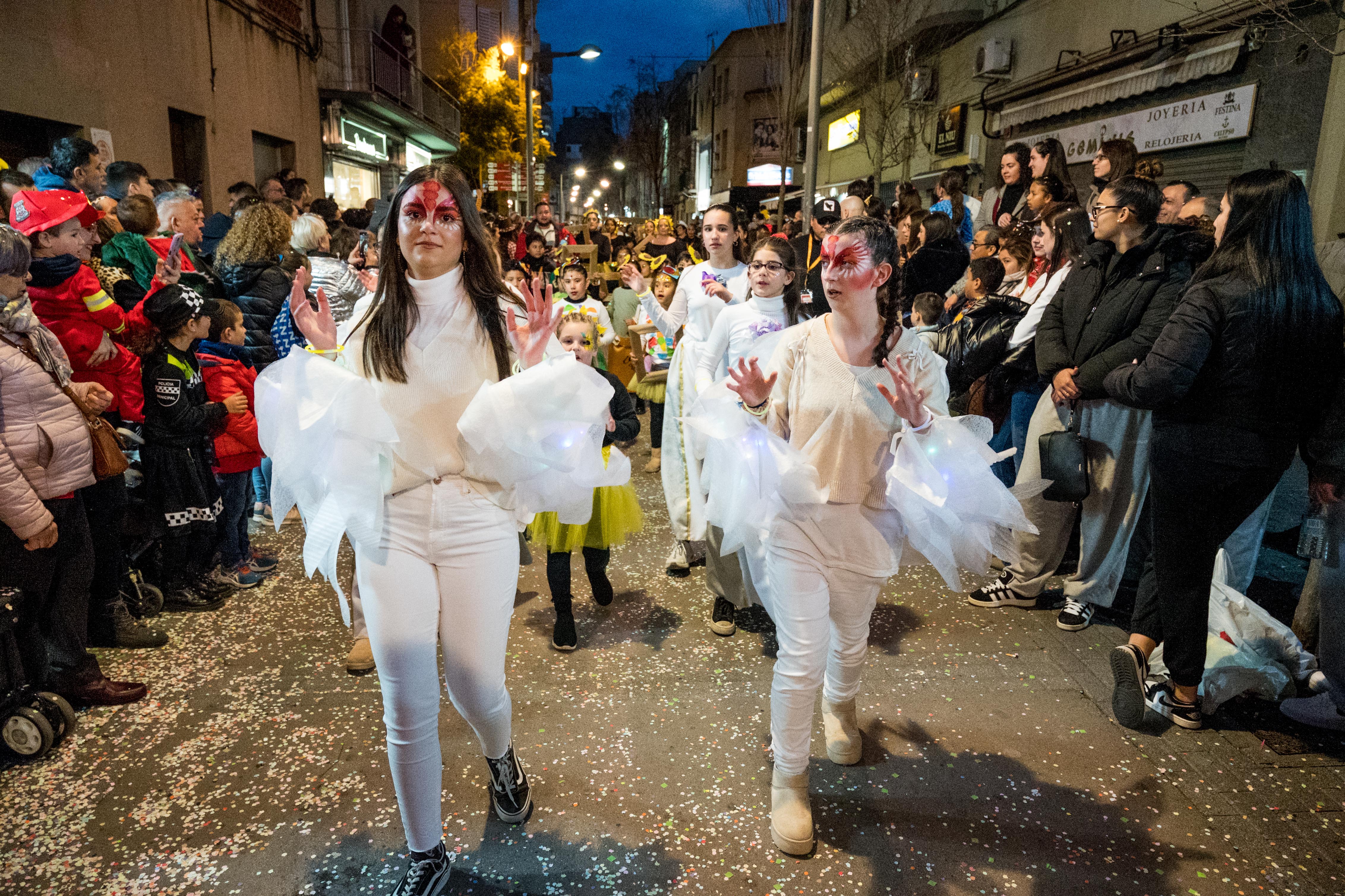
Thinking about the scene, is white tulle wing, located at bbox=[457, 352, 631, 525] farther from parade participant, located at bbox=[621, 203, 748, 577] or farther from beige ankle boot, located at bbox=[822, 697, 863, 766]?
parade participant, located at bbox=[621, 203, 748, 577]

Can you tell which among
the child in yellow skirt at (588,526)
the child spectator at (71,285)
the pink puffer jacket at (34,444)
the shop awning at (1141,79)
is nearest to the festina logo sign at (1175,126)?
the shop awning at (1141,79)

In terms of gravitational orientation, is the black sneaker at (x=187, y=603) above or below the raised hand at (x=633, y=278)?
below

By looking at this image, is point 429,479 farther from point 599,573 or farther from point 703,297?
point 703,297

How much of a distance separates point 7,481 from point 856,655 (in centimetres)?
335

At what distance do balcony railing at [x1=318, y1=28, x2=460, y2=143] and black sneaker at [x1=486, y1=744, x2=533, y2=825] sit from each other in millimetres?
16833

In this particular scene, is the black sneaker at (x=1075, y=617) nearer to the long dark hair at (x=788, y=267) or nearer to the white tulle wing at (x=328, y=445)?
the long dark hair at (x=788, y=267)

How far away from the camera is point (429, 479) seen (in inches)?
95.5

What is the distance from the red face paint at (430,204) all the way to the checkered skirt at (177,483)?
2.78 metres

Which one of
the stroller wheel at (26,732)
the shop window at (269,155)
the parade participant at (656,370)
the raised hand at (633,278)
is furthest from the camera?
the shop window at (269,155)

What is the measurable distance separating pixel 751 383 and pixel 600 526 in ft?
6.14

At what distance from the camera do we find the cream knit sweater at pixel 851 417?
278 centimetres

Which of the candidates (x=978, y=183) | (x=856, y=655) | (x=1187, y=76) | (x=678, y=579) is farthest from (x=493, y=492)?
(x=978, y=183)

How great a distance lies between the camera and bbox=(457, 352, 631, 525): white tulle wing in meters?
2.29

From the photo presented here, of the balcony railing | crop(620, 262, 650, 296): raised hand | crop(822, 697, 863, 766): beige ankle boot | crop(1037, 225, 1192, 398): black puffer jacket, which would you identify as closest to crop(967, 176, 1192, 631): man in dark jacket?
crop(1037, 225, 1192, 398): black puffer jacket
